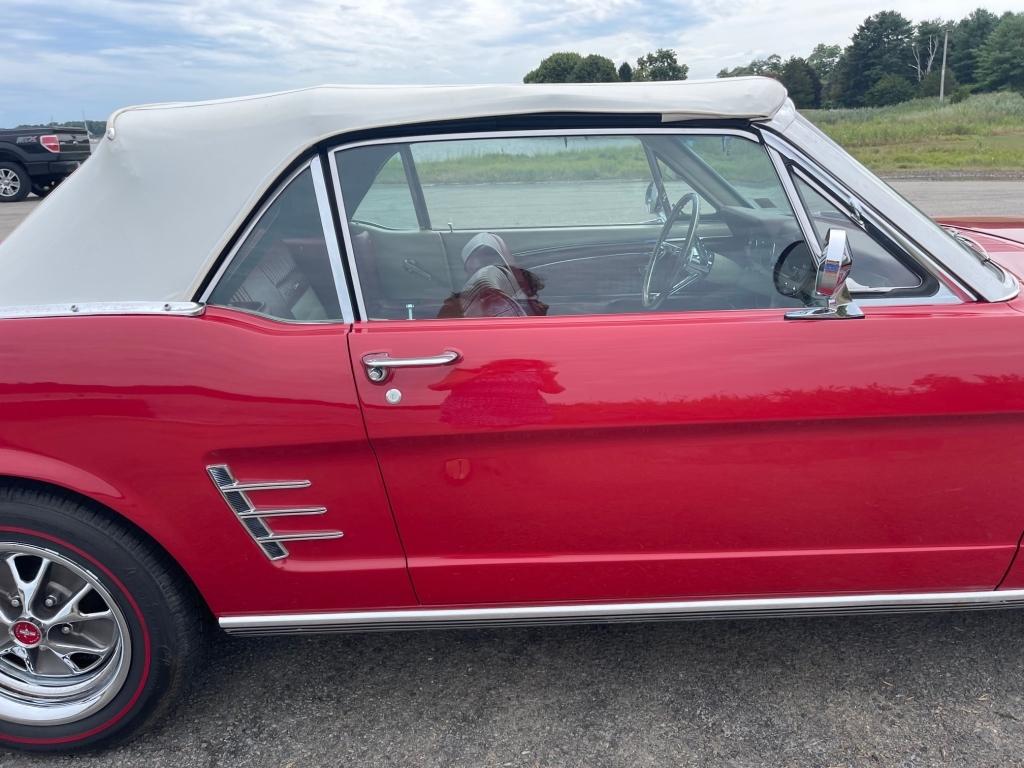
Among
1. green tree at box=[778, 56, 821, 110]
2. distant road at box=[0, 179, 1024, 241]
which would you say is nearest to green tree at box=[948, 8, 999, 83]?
green tree at box=[778, 56, 821, 110]

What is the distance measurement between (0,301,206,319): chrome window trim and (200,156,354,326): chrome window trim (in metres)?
0.05

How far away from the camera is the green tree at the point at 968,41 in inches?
3091

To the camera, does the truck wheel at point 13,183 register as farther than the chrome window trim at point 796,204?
Yes

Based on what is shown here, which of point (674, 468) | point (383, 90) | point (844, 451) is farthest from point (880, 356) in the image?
point (383, 90)

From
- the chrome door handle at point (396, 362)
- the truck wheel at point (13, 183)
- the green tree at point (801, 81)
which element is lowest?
the green tree at point (801, 81)

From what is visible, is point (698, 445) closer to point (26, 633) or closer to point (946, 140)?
point (26, 633)

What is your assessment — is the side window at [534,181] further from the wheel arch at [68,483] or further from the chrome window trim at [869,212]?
the wheel arch at [68,483]

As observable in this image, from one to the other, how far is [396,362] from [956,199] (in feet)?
40.9

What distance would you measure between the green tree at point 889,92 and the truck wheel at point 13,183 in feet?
241

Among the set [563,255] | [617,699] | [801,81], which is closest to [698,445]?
[617,699]

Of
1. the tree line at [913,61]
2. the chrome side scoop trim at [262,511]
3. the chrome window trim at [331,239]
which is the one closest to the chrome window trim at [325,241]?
the chrome window trim at [331,239]

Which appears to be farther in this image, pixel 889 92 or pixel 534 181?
pixel 889 92

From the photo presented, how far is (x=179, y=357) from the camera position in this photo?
1.90 metres

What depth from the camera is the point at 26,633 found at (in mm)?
2186
